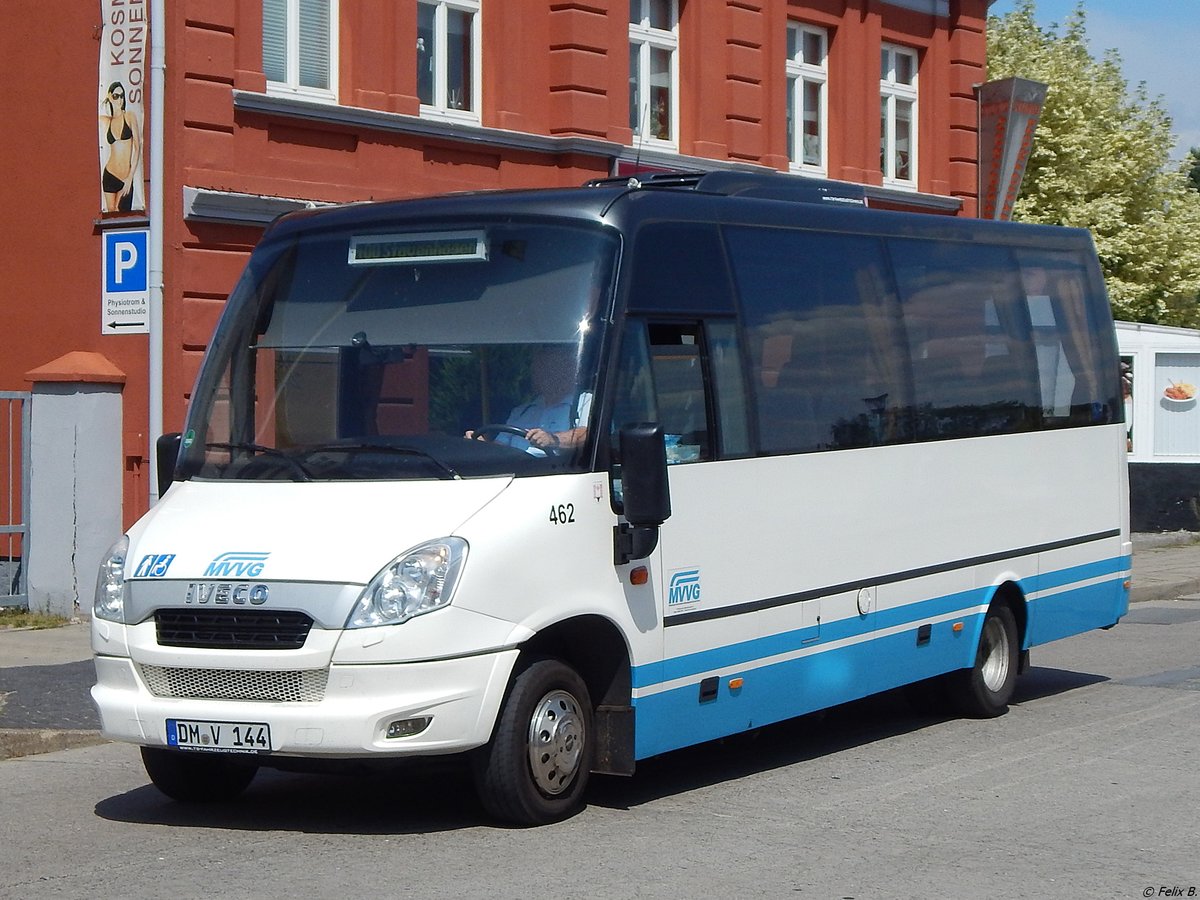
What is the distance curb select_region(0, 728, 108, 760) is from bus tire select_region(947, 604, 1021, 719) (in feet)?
16.0

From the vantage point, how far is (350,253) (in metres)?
8.38

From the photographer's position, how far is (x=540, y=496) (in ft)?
24.8

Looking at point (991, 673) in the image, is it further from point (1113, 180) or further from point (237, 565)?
point (1113, 180)

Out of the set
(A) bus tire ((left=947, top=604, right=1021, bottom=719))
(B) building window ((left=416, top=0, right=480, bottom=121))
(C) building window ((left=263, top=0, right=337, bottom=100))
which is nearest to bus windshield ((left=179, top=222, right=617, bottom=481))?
(A) bus tire ((left=947, top=604, right=1021, bottom=719))

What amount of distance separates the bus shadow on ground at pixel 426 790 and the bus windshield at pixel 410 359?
1336 millimetres

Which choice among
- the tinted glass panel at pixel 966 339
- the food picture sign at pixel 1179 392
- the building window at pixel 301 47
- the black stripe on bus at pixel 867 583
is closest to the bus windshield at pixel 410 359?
the black stripe on bus at pixel 867 583

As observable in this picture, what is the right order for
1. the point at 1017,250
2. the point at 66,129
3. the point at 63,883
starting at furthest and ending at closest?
1. the point at 66,129
2. the point at 1017,250
3. the point at 63,883

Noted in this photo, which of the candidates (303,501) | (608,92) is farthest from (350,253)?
(608,92)

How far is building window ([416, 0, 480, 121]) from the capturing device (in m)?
18.3

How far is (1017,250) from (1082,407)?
3.90ft

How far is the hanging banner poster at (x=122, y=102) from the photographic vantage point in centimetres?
1566

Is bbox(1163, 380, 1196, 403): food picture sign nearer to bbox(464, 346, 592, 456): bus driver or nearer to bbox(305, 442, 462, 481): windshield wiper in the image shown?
bbox(464, 346, 592, 456): bus driver

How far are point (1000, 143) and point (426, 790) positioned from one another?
19.3 m

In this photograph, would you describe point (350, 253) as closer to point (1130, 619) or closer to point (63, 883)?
point (63, 883)
